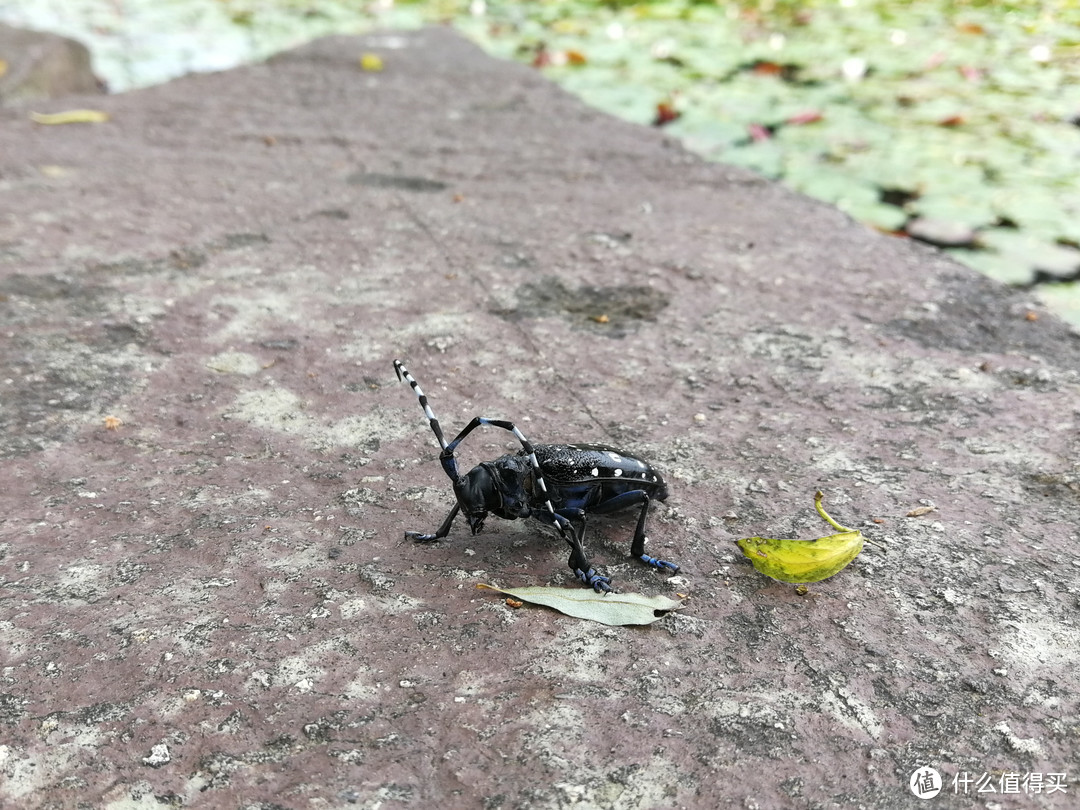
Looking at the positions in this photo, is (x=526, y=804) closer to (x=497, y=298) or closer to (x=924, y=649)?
(x=924, y=649)

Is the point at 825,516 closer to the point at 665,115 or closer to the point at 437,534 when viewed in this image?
the point at 437,534

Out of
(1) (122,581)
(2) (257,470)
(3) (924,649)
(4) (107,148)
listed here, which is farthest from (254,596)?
(4) (107,148)

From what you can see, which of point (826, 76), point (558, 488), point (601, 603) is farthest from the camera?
point (826, 76)

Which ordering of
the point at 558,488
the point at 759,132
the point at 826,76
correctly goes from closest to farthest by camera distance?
the point at 558,488 < the point at 759,132 < the point at 826,76

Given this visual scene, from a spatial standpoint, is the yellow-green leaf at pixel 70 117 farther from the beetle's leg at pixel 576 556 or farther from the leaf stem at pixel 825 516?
the leaf stem at pixel 825 516

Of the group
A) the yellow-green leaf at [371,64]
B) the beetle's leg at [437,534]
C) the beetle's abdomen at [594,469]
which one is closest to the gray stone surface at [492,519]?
the beetle's leg at [437,534]

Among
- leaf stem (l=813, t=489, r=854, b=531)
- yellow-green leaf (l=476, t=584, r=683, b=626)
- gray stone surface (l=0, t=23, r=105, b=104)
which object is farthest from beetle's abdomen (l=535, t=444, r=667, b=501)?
gray stone surface (l=0, t=23, r=105, b=104)

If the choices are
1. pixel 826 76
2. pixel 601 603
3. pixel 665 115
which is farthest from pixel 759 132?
pixel 601 603
